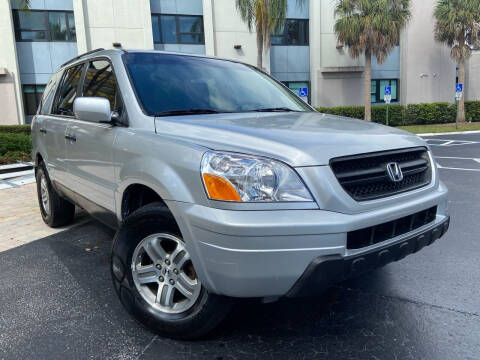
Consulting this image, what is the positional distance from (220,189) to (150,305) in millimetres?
978

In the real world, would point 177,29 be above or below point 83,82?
above

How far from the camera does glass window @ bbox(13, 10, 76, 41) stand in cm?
1995

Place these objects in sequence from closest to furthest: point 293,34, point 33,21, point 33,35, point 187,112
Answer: point 187,112, point 33,21, point 33,35, point 293,34

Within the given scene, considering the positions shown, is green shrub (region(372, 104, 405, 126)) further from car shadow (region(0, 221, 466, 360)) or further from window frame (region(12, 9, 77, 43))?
car shadow (region(0, 221, 466, 360))

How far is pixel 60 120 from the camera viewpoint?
4086mm

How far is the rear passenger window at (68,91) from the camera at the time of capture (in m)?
3.99

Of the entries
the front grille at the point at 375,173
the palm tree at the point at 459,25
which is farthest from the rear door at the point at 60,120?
the palm tree at the point at 459,25

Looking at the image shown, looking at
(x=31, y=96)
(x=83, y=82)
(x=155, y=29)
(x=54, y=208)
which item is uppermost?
(x=155, y=29)

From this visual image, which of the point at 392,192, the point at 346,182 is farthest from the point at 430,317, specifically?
the point at 346,182

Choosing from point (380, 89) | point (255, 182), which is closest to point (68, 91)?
point (255, 182)

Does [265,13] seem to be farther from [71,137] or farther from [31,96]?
[71,137]

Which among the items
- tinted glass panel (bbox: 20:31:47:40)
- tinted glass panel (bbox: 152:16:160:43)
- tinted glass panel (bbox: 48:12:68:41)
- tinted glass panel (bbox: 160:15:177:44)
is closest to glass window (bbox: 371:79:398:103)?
tinted glass panel (bbox: 160:15:177:44)

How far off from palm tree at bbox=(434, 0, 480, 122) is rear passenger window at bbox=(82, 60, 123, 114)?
84.9ft

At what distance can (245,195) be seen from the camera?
2.07 metres
